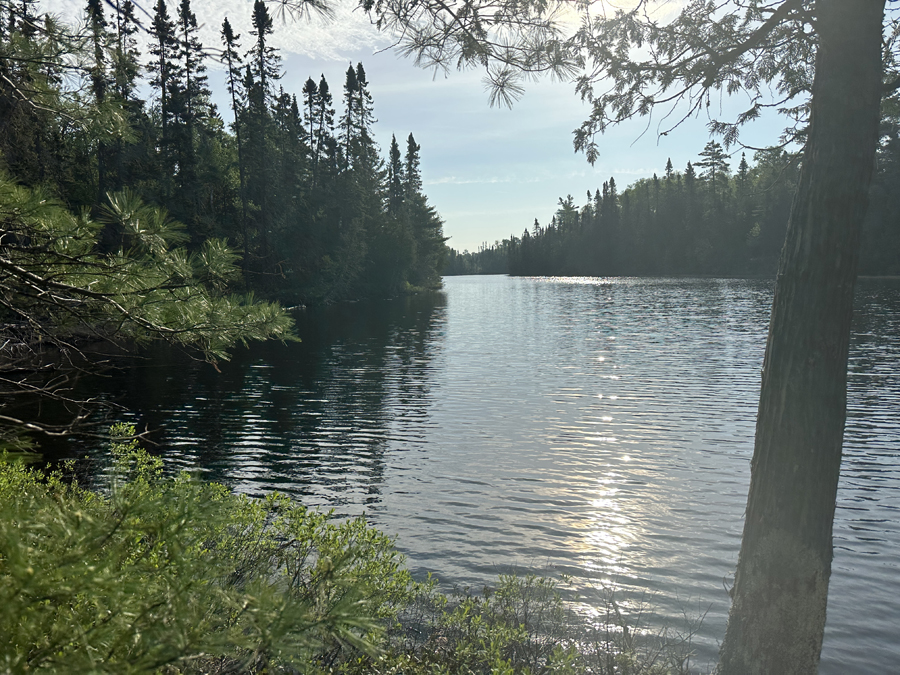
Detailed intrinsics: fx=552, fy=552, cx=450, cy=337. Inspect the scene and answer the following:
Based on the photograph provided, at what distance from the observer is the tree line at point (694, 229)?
7250 centimetres

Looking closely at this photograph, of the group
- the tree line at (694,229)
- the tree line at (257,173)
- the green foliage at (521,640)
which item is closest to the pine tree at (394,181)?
the tree line at (257,173)

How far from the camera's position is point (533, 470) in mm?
11008

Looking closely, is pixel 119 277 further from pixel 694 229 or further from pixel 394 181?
pixel 694 229

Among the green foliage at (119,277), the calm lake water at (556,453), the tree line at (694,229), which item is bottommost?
the calm lake water at (556,453)

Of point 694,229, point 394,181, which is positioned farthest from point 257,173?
point 694,229

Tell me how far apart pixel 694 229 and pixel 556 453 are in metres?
112

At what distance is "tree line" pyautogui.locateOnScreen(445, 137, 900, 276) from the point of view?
7250cm

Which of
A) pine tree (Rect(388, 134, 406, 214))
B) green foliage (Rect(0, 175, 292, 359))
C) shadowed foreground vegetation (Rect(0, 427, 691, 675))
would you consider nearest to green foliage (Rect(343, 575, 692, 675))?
shadowed foreground vegetation (Rect(0, 427, 691, 675))

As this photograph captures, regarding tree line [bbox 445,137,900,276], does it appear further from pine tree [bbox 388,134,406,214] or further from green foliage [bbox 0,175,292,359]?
green foliage [bbox 0,175,292,359]

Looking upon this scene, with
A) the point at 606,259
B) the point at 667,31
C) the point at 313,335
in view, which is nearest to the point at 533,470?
the point at 667,31

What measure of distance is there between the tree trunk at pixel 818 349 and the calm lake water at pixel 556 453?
194cm

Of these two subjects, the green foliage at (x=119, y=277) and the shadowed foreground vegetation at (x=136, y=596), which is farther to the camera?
the green foliage at (x=119, y=277)

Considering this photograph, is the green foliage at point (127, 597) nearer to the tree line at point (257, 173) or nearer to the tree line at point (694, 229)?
the tree line at point (257, 173)

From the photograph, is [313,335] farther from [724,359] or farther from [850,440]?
[850,440]
